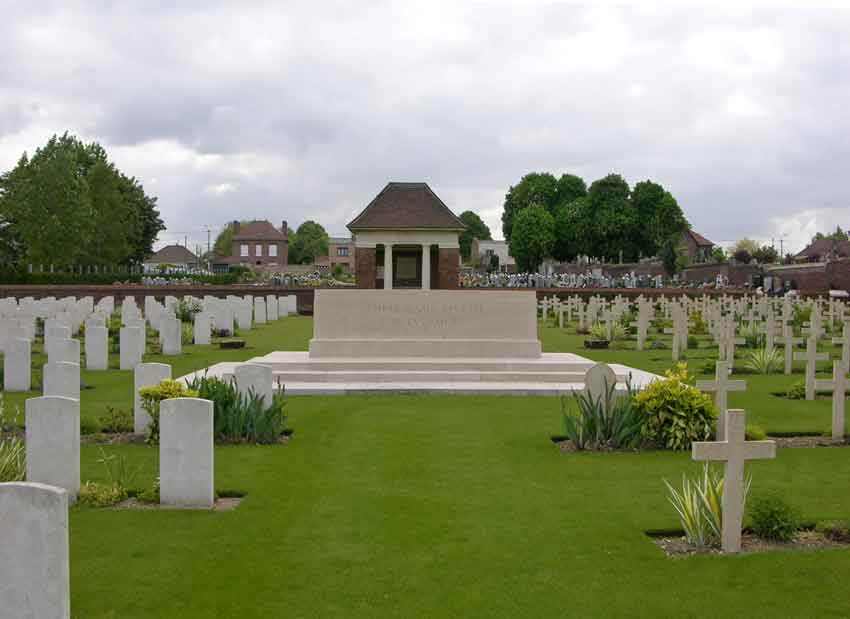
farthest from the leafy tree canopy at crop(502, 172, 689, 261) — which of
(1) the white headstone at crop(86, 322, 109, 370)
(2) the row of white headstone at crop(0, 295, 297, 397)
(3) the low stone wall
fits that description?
(1) the white headstone at crop(86, 322, 109, 370)

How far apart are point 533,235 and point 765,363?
53785 mm

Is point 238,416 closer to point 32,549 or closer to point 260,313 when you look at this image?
point 32,549

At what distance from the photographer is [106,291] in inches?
1423

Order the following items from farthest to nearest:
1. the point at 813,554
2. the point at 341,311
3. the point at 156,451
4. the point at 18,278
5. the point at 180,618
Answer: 1. the point at 18,278
2. the point at 341,311
3. the point at 156,451
4. the point at 813,554
5. the point at 180,618

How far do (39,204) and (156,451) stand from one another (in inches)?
1747

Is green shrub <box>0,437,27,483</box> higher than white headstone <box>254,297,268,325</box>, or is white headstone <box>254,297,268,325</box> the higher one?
white headstone <box>254,297,268,325</box>

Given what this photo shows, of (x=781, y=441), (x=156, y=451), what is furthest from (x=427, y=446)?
(x=781, y=441)

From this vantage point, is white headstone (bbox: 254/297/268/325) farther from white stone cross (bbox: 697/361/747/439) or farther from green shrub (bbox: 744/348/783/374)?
white stone cross (bbox: 697/361/747/439)

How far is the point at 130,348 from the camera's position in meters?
15.5

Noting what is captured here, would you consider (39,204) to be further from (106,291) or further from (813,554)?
(813,554)

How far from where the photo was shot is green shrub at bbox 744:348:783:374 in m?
15.3

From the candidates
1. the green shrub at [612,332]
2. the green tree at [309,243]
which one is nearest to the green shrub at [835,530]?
the green shrub at [612,332]

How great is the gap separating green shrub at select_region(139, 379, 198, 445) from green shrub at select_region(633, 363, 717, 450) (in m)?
4.57

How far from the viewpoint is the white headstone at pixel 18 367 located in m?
12.5
